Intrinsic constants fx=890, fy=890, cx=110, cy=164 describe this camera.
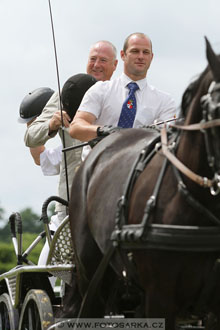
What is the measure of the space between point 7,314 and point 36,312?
0.85 metres

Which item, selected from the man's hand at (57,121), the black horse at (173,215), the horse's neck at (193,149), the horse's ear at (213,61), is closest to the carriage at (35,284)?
the man's hand at (57,121)

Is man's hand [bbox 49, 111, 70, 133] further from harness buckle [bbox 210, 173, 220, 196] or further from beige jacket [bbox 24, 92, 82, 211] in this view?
harness buckle [bbox 210, 173, 220, 196]

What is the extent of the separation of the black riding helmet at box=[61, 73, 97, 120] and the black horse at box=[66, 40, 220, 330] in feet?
6.78

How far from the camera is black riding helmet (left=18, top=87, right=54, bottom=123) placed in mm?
9039

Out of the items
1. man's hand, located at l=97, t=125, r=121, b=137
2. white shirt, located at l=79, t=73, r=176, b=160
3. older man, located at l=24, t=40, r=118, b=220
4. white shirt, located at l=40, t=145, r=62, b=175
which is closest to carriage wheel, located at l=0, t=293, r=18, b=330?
older man, located at l=24, t=40, r=118, b=220

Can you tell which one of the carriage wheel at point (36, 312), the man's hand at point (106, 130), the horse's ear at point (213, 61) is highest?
the horse's ear at point (213, 61)

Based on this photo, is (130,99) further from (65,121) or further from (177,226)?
(177,226)

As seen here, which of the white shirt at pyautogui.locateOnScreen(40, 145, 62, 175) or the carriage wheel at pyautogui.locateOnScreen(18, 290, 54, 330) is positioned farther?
the white shirt at pyautogui.locateOnScreen(40, 145, 62, 175)

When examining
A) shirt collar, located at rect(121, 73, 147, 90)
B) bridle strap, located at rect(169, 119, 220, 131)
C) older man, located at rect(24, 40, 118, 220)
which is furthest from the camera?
older man, located at rect(24, 40, 118, 220)

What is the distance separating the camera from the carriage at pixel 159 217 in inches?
192

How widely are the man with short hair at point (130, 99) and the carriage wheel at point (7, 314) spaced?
1.75 metres

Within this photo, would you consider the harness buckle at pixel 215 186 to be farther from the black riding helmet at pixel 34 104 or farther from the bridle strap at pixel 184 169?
the black riding helmet at pixel 34 104

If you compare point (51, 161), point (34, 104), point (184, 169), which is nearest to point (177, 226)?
point (184, 169)

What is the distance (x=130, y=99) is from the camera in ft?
23.4
